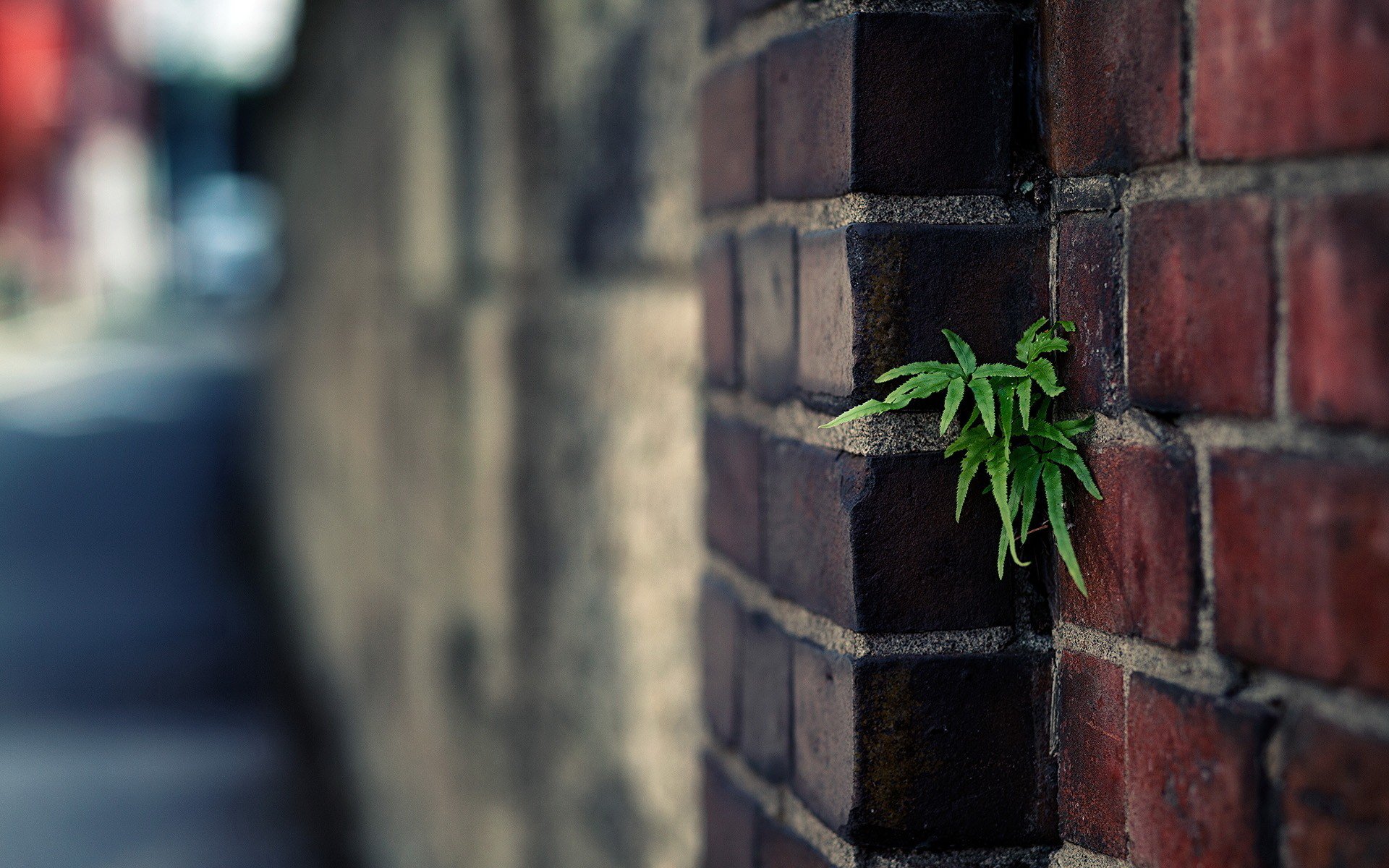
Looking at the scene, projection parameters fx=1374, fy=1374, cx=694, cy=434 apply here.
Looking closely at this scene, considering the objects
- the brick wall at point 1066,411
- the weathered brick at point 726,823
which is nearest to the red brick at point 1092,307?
the brick wall at point 1066,411

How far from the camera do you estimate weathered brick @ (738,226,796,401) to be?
729 millimetres

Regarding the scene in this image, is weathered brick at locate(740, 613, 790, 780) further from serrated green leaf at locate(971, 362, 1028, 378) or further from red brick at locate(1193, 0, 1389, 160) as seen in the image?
red brick at locate(1193, 0, 1389, 160)

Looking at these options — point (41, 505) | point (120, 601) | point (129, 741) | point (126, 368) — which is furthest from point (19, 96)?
point (129, 741)

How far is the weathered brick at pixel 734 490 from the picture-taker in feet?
2.60

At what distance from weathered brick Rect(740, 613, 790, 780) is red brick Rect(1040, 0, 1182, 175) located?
0.30m

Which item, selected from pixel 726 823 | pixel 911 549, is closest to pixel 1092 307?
Answer: pixel 911 549

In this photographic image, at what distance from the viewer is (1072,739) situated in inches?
25.7

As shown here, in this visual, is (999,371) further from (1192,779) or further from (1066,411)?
(1192,779)

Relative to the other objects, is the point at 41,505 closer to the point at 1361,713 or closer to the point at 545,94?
the point at 545,94

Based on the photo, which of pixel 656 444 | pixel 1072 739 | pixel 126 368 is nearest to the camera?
pixel 1072 739

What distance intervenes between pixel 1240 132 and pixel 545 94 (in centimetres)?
100

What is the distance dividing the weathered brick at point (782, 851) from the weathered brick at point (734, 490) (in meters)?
0.15

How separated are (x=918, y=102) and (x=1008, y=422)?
0.16 meters

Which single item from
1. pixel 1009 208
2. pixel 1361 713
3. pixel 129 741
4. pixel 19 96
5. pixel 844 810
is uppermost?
pixel 19 96
